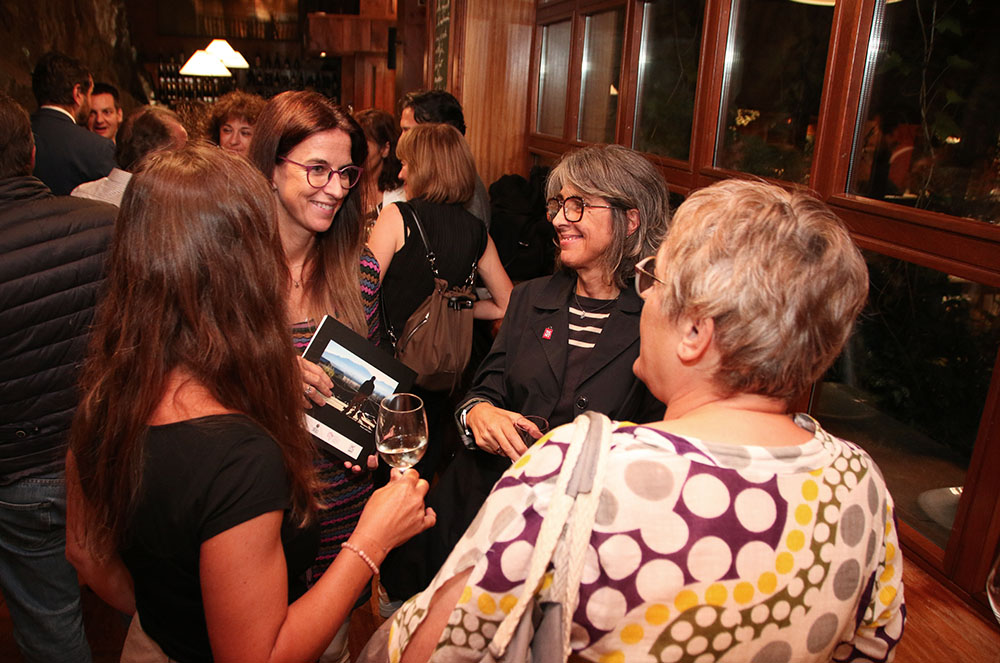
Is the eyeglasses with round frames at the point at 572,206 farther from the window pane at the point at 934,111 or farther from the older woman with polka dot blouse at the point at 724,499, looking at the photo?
the older woman with polka dot blouse at the point at 724,499

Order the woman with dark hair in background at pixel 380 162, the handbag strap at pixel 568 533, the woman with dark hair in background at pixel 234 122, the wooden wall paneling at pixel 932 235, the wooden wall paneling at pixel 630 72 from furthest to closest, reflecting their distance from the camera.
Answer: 1. the woman with dark hair in background at pixel 234 122
2. the woman with dark hair in background at pixel 380 162
3. the wooden wall paneling at pixel 630 72
4. the wooden wall paneling at pixel 932 235
5. the handbag strap at pixel 568 533

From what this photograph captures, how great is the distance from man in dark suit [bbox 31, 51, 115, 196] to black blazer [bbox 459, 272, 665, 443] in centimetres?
333

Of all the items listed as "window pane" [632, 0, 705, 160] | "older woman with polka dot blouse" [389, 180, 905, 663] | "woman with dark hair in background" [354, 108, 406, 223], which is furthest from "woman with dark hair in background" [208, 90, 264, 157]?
"older woman with polka dot blouse" [389, 180, 905, 663]

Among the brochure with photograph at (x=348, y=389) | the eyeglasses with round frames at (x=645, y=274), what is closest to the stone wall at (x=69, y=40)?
the brochure with photograph at (x=348, y=389)

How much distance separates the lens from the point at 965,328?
1.60 m

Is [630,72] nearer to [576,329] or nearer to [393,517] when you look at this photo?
[576,329]

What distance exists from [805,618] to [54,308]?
187cm

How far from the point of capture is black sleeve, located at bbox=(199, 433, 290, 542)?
3.09 ft

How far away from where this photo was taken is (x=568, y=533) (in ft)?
2.56

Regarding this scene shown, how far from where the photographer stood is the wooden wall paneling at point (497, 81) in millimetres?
4695

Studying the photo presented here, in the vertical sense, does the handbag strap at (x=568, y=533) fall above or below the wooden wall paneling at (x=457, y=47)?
below

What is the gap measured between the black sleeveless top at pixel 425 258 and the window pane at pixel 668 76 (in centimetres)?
90

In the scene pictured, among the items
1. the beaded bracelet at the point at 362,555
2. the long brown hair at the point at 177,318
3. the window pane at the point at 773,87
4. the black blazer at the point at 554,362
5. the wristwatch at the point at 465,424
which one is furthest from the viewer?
the window pane at the point at 773,87

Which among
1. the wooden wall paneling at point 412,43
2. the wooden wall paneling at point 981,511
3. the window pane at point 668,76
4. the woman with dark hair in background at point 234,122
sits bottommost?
the wooden wall paneling at point 981,511
